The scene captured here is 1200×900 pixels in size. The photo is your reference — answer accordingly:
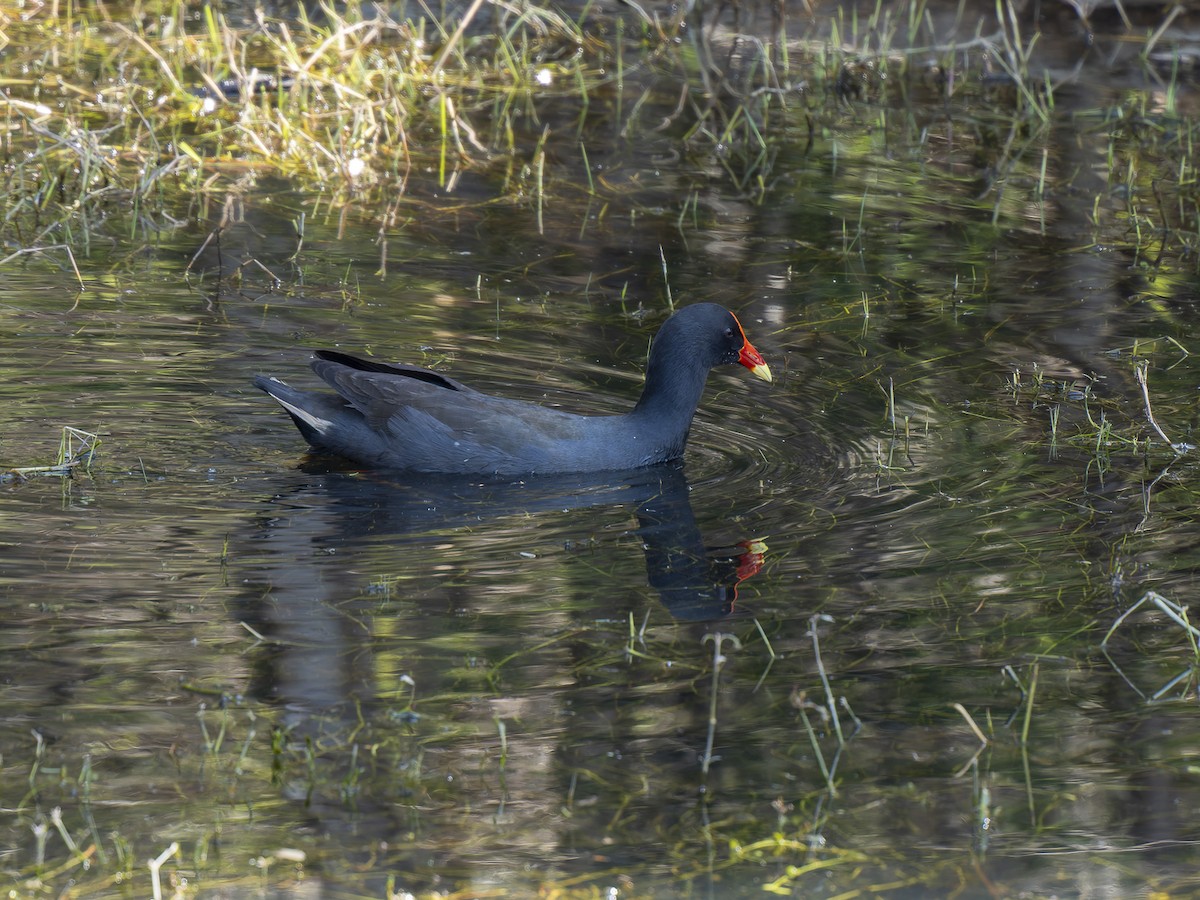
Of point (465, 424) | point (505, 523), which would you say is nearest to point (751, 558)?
point (505, 523)

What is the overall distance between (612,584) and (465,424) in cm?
131

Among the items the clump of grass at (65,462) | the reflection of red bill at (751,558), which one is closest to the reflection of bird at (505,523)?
the reflection of red bill at (751,558)

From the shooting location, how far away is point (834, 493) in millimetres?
6191

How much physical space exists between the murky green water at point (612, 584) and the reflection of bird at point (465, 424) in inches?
5.9

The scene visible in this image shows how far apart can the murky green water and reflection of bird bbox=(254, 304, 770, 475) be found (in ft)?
0.49

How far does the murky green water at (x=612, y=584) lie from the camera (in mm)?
3898

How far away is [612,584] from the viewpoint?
5.37 metres

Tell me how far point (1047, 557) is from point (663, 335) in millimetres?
1881

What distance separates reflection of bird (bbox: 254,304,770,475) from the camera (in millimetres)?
6441

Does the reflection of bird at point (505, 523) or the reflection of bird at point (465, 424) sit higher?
the reflection of bird at point (465, 424)

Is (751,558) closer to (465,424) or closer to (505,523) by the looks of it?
(505,523)

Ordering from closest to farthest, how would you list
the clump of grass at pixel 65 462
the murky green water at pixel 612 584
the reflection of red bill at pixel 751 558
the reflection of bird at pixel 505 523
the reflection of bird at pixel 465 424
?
the murky green water at pixel 612 584 < the reflection of bird at pixel 505 523 < the reflection of red bill at pixel 751 558 < the clump of grass at pixel 65 462 < the reflection of bird at pixel 465 424

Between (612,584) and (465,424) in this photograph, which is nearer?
(612,584)

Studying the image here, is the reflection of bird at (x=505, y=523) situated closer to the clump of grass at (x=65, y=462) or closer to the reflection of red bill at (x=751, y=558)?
the reflection of red bill at (x=751, y=558)
